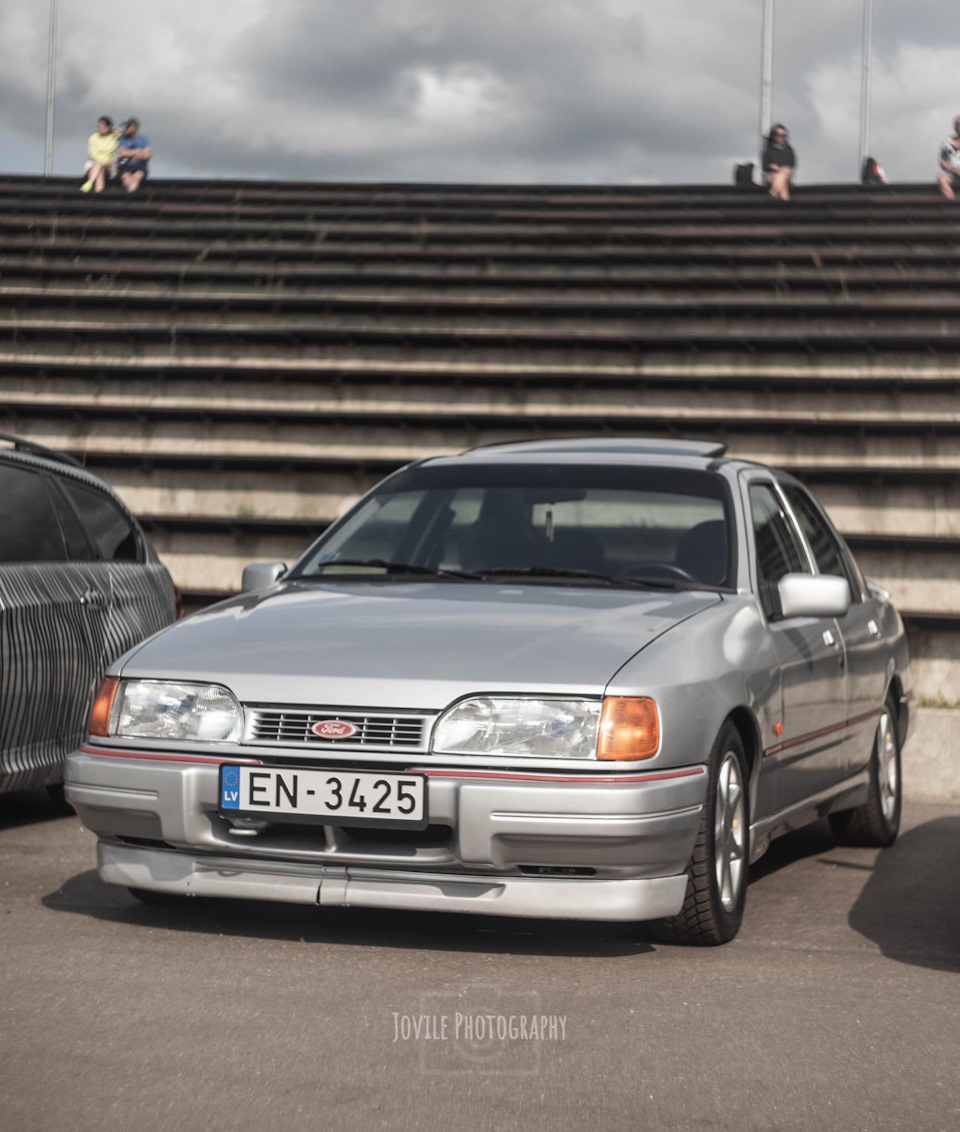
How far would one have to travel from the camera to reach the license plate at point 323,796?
4.66 m

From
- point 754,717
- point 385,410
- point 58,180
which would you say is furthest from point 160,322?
point 754,717

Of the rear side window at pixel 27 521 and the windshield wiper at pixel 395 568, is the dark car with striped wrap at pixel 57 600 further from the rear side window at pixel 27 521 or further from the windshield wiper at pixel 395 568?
the windshield wiper at pixel 395 568

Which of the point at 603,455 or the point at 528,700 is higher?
the point at 603,455

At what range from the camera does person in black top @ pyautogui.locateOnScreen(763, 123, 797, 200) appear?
21766 mm

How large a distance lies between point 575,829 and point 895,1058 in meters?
1.03

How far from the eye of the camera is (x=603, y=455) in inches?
256

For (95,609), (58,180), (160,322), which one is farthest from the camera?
(58,180)

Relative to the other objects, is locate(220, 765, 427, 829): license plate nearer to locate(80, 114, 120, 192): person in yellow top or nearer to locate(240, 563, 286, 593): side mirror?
locate(240, 563, 286, 593): side mirror

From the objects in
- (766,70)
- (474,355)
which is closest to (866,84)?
(766,70)

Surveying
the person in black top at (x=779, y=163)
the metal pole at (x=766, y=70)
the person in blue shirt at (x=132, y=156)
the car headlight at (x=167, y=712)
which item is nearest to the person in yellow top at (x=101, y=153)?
the person in blue shirt at (x=132, y=156)

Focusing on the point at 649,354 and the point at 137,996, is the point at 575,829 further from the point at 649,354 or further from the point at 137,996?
the point at 649,354

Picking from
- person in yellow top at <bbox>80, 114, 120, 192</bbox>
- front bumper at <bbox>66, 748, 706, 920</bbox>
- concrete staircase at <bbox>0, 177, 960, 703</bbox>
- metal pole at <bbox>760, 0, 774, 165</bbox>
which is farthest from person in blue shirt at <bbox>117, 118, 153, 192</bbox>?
front bumper at <bbox>66, 748, 706, 920</bbox>

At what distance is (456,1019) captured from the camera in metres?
4.16

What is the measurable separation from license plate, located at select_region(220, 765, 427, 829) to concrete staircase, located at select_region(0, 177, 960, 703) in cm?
695
